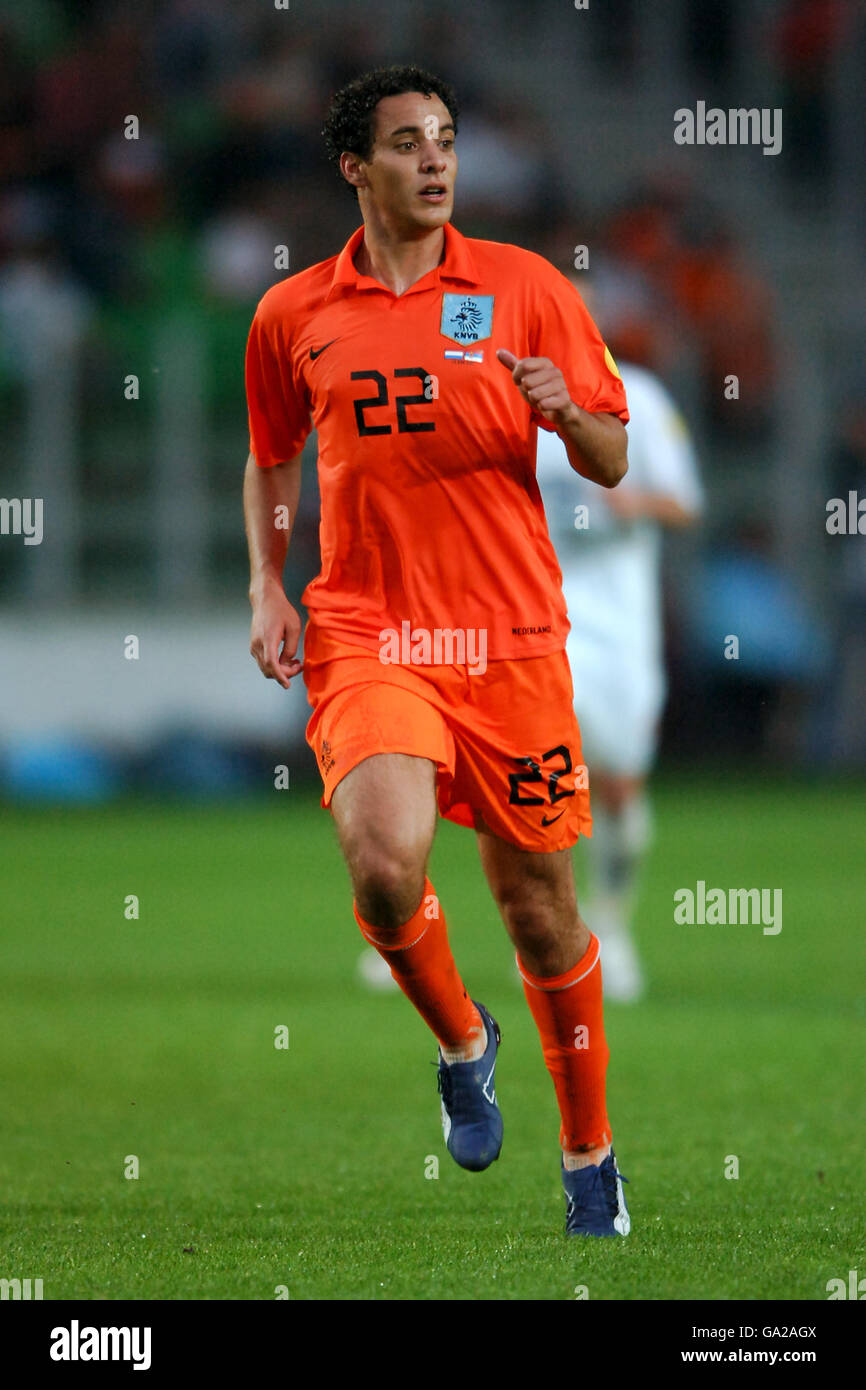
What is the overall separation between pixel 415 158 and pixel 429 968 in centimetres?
171

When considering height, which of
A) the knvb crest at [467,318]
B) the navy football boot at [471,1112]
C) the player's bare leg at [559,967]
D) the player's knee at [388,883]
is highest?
the knvb crest at [467,318]

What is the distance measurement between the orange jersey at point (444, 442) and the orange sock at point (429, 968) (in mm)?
573

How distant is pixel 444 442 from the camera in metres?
4.39

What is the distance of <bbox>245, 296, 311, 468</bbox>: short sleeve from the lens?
4.64m

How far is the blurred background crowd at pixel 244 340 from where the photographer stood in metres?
16.5

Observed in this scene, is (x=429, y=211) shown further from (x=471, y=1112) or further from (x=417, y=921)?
(x=471, y=1112)

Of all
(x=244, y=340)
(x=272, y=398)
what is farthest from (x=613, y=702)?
(x=244, y=340)

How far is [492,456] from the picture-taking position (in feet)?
14.5

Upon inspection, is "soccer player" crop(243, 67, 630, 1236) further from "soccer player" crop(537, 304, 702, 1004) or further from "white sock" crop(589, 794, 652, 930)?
"white sock" crop(589, 794, 652, 930)

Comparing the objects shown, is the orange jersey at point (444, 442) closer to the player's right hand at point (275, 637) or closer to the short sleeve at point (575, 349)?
the short sleeve at point (575, 349)

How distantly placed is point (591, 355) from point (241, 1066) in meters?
3.13

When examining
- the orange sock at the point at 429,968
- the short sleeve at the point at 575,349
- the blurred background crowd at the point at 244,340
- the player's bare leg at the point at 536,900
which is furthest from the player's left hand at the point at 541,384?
the blurred background crowd at the point at 244,340

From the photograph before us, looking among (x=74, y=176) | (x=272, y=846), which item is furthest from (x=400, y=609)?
(x=74, y=176)
